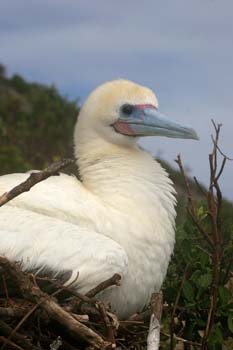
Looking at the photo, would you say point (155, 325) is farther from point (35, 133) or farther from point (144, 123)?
point (35, 133)

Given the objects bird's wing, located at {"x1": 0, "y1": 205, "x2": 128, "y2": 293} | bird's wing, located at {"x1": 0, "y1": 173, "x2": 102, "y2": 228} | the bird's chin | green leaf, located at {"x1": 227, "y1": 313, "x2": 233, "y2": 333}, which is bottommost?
green leaf, located at {"x1": 227, "y1": 313, "x2": 233, "y2": 333}

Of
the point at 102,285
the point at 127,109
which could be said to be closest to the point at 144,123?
the point at 127,109

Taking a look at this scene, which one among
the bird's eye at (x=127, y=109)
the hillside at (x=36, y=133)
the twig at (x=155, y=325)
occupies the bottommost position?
the hillside at (x=36, y=133)

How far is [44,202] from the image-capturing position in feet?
20.2

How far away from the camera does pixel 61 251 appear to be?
19.0ft

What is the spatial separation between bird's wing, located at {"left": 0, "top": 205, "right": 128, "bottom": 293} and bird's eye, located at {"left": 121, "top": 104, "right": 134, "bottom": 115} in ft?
4.29

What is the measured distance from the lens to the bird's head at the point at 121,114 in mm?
6949

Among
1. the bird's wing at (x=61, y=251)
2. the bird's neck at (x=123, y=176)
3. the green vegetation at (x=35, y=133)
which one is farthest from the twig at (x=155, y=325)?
the green vegetation at (x=35, y=133)

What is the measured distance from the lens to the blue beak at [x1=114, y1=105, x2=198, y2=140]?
271 inches

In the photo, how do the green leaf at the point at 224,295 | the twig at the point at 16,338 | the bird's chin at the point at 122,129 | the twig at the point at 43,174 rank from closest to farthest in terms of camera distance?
the twig at the point at 43,174, the twig at the point at 16,338, the green leaf at the point at 224,295, the bird's chin at the point at 122,129

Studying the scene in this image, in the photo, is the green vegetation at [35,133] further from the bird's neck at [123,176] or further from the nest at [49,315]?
the nest at [49,315]

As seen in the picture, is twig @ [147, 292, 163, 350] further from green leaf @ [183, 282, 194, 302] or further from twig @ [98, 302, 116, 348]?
green leaf @ [183, 282, 194, 302]

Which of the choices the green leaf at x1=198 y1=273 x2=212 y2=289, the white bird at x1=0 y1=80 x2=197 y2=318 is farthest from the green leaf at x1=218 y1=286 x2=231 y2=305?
the white bird at x1=0 y1=80 x2=197 y2=318

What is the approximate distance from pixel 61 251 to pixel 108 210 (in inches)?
25.8
